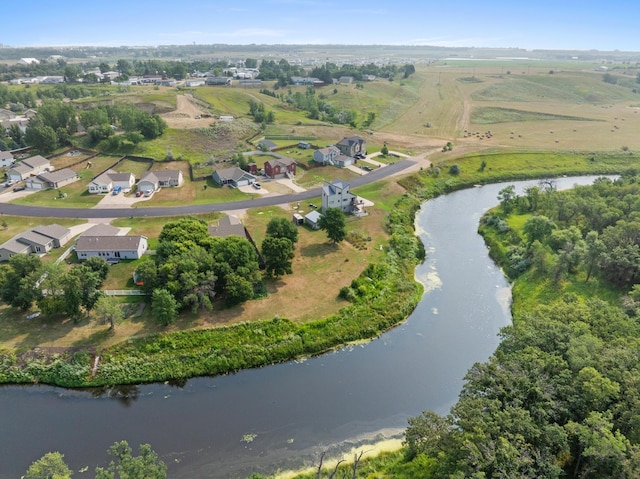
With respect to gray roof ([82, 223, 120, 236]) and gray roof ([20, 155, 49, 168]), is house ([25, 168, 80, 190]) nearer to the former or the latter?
gray roof ([20, 155, 49, 168])

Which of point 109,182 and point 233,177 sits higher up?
point 233,177

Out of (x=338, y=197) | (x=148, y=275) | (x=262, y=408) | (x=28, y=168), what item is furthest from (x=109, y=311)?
(x=28, y=168)

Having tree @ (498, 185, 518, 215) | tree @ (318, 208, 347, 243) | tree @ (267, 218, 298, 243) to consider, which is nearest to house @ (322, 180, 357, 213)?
tree @ (318, 208, 347, 243)

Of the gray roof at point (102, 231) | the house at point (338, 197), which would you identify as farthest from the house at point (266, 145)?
the gray roof at point (102, 231)

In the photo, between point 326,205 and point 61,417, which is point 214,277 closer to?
point 61,417

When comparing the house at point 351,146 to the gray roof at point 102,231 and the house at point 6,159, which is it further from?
the house at point 6,159

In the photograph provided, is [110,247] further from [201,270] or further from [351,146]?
[351,146]
